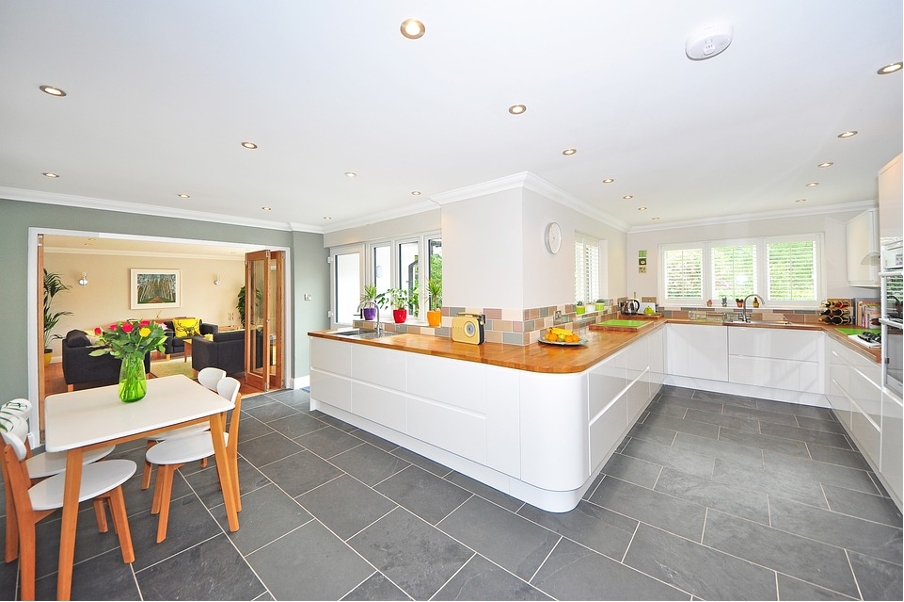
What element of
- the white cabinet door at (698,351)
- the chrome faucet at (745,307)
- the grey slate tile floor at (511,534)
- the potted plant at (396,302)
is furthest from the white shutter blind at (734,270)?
the potted plant at (396,302)

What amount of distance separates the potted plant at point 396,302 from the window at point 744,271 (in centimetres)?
355

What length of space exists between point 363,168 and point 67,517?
2.53 meters

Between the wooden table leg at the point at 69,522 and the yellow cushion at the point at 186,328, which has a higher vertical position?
the yellow cushion at the point at 186,328

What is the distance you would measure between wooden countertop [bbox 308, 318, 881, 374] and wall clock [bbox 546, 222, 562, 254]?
876 millimetres

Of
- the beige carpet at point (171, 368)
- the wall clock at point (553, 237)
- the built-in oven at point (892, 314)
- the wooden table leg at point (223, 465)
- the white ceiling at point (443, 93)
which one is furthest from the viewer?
the beige carpet at point (171, 368)

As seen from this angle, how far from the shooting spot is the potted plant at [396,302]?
14.0 ft

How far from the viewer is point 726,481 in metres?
2.44

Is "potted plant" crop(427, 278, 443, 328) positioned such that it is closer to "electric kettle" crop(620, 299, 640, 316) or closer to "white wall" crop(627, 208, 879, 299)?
"electric kettle" crop(620, 299, 640, 316)

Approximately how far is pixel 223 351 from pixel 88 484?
4248 mm

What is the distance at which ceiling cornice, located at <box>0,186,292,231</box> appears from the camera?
132 inches

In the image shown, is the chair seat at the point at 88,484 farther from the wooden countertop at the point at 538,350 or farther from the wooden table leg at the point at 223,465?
the wooden countertop at the point at 538,350

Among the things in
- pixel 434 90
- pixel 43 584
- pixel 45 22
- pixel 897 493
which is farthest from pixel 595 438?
pixel 45 22

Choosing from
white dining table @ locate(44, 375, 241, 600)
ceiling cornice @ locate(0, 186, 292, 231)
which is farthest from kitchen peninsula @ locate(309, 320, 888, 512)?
ceiling cornice @ locate(0, 186, 292, 231)

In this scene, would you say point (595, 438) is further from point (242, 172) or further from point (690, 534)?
point (242, 172)
